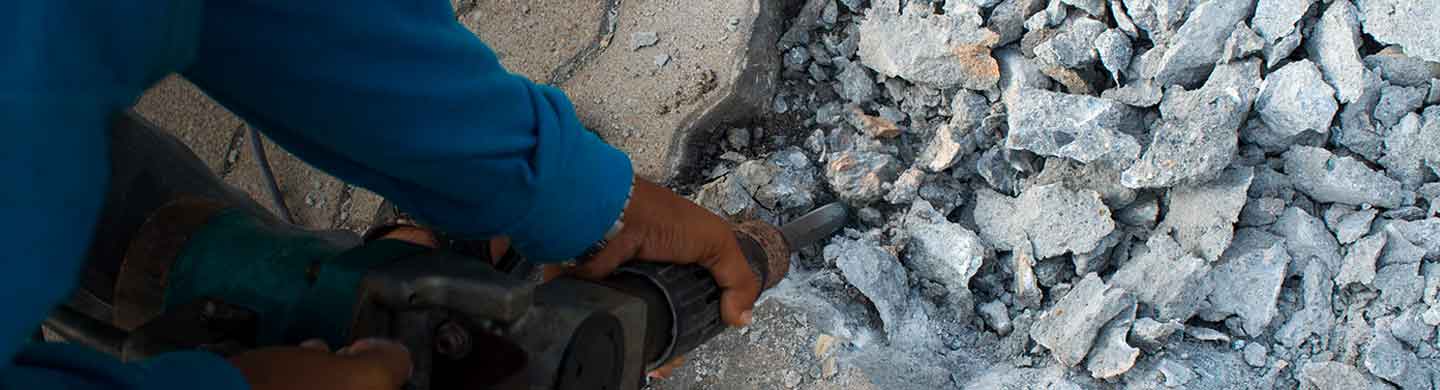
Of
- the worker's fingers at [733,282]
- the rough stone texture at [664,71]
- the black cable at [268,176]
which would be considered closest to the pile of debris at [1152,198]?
the rough stone texture at [664,71]

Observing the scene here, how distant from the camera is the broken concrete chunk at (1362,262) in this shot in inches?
67.5

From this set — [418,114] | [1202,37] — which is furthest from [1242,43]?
[418,114]

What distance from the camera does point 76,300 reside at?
5.76 feet

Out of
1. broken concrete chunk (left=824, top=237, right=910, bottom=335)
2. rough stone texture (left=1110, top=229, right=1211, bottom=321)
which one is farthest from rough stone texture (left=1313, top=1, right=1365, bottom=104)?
broken concrete chunk (left=824, top=237, right=910, bottom=335)

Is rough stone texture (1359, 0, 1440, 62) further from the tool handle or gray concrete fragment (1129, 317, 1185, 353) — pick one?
the tool handle

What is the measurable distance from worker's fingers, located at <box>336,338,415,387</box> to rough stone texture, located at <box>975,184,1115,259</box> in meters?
1.15

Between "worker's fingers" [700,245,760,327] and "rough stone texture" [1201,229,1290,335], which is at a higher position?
"worker's fingers" [700,245,760,327]

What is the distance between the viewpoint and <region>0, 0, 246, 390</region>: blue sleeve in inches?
24.5

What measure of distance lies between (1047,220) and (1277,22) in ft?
1.60

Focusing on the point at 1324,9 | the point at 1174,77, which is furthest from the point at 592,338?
the point at 1324,9

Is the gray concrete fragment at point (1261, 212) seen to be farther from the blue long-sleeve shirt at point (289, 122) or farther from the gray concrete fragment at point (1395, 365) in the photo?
the blue long-sleeve shirt at point (289, 122)

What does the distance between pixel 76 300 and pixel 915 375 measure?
54.3 inches

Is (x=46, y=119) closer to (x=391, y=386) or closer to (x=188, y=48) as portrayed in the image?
(x=188, y=48)

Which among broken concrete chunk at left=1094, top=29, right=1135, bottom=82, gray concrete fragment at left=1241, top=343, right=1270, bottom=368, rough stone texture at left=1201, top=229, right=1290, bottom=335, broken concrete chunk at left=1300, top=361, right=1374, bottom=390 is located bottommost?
gray concrete fragment at left=1241, top=343, right=1270, bottom=368
